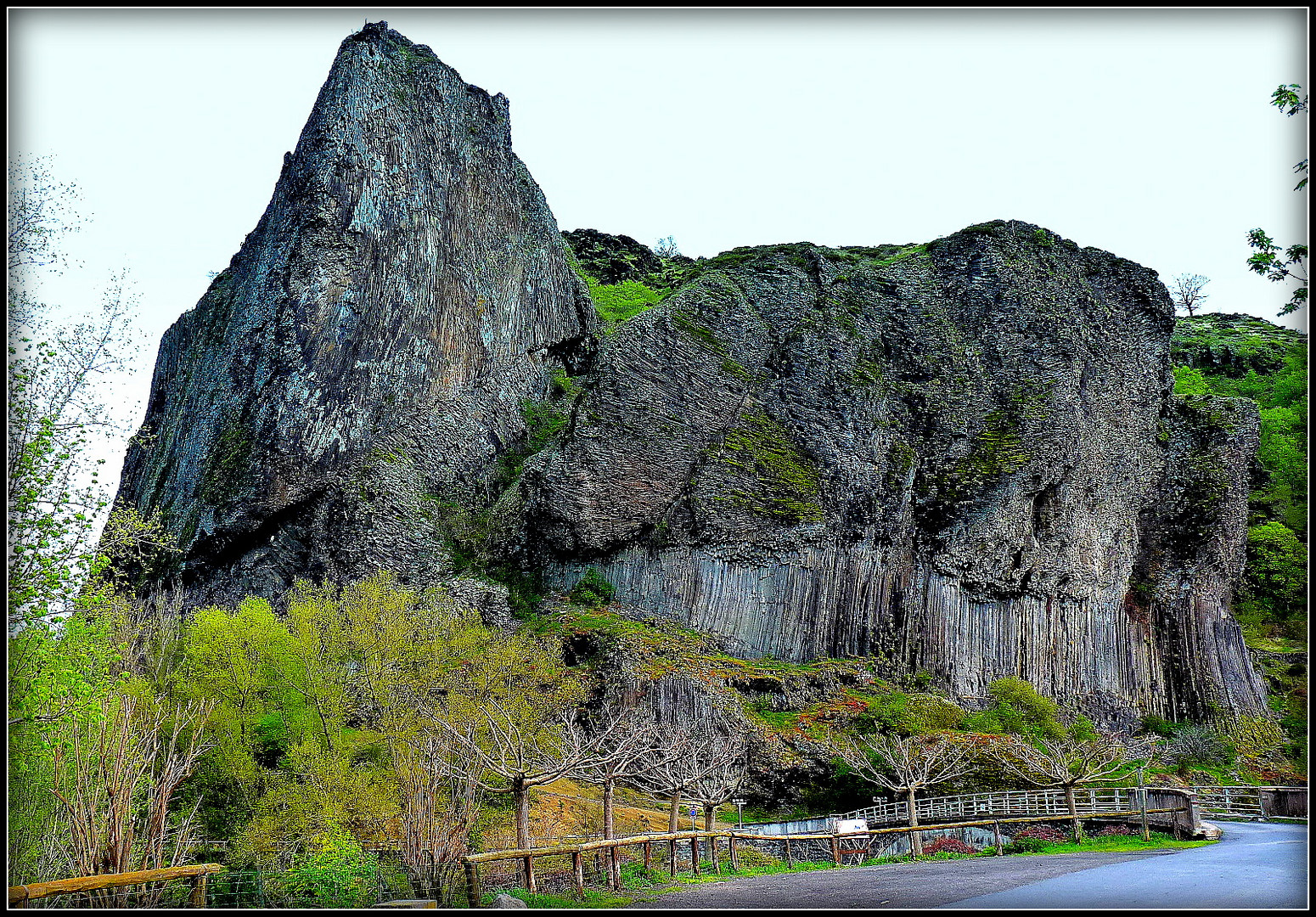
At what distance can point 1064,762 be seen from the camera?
31.0 meters

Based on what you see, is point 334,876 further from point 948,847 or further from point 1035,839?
point 1035,839

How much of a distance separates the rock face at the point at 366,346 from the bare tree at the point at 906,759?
891 inches

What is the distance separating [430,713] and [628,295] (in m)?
62.6

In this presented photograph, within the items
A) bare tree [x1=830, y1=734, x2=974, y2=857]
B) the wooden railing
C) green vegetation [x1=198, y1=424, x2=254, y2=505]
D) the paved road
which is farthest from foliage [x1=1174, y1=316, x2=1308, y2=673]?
green vegetation [x1=198, y1=424, x2=254, y2=505]

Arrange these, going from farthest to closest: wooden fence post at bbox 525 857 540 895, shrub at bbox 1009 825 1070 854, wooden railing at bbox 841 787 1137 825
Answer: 1. wooden railing at bbox 841 787 1137 825
2. shrub at bbox 1009 825 1070 854
3. wooden fence post at bbox 525 857 540 895

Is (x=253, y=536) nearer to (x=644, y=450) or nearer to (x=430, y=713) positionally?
(x=644, y=450)

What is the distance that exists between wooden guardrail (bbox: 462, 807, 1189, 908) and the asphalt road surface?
1.54 metres

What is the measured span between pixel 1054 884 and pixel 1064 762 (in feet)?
48.4

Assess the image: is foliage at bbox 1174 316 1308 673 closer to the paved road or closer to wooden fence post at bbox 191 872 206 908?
the paved road

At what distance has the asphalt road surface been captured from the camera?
1509 centimetres

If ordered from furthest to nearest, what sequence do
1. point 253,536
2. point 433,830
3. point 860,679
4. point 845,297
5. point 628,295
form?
point 628,295, point 845,297, point 253,536, point 860,679, point 433,830

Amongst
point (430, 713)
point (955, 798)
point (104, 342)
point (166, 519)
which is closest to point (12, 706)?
point (104, 342)

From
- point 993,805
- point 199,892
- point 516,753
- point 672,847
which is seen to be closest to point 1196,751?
point 993,805

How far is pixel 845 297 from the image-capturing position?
61031mm
